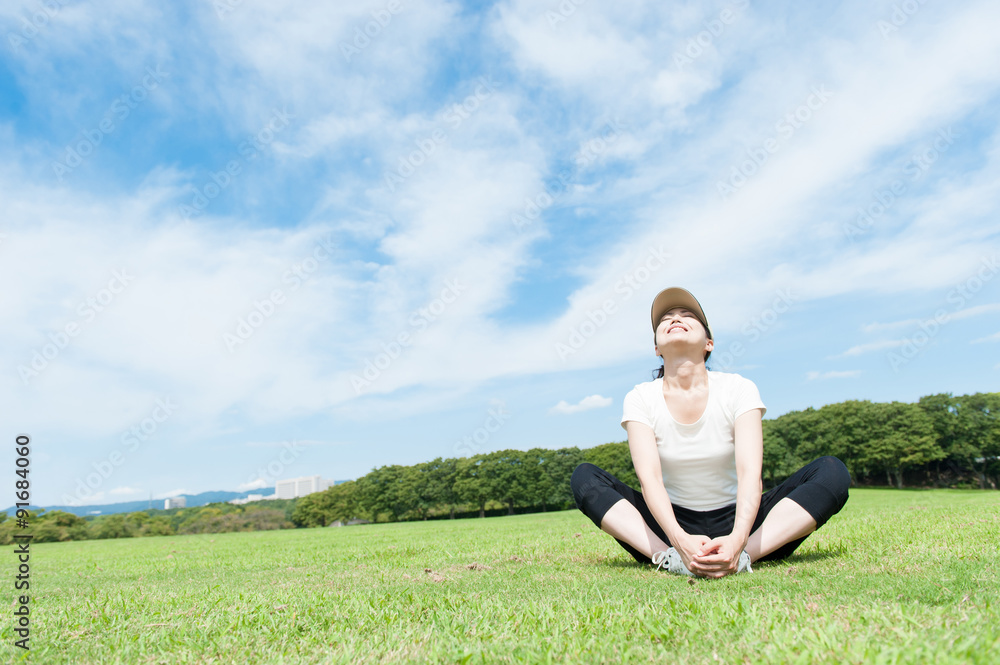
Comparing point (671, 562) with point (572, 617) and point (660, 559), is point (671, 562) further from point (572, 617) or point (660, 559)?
point (572, 617)

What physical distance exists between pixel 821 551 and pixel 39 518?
56.7 meters

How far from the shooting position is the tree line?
51.5 meters

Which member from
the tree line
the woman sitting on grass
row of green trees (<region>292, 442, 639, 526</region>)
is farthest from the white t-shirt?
row of green trees (<region>292, 442, 639, 526</region>)

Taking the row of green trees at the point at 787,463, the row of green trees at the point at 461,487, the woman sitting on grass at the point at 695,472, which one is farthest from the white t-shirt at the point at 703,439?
the row of green trees at the point at 461,487

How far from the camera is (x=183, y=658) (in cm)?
262

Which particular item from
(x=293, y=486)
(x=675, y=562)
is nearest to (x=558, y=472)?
(x=675, y=562)

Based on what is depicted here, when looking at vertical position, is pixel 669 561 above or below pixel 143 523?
above

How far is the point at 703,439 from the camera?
4617mm

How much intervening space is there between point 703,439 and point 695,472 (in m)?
0.29

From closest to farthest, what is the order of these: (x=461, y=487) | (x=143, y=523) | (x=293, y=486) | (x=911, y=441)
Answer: (x=143, y=523) < (x=911, y=441) < (x=461, y=487) < (x=293, y=486)

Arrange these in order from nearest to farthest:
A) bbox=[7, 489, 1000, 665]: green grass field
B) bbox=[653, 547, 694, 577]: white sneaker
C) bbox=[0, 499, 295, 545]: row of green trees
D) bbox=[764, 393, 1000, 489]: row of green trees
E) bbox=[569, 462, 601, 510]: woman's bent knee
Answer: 1. bbox=[7, 489, 1000, 665]: green grass field
2. bbox=[653, 547, 694, 577]: white sneaker
3. bbox=[569, 462, 601, 510]: woman's bent knee
4. bbox=[0, 499, 295, 545]: row of green trees
5. bbox=[764, 393, 1000, 489]: row of green trees

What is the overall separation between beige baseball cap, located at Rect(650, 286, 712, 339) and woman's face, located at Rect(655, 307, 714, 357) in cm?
5

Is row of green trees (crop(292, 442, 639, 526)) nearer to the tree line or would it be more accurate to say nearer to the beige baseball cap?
the tree line

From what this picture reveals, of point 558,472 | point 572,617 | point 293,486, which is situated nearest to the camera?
point 572,617
